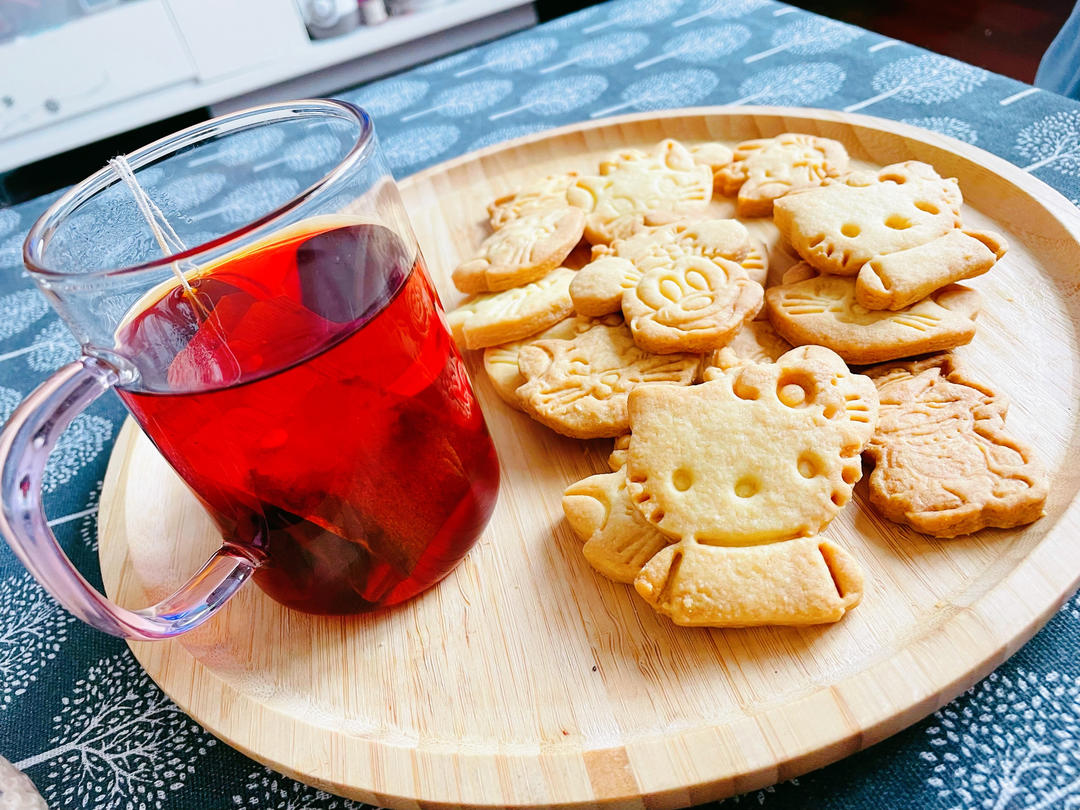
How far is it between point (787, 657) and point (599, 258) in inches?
18.3

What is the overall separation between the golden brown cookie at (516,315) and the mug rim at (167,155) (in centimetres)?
27

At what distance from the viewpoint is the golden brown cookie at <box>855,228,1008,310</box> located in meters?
0.75

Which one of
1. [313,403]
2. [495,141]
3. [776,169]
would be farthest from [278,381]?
[495,141]

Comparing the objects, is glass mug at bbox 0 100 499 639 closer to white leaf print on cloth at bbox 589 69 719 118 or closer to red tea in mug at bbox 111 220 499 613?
red tea in mug at bbox 111 220 499 613

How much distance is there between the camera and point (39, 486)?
50 cm

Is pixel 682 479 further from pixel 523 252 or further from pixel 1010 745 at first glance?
pixel 523 252

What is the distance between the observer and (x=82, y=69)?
2.50 meters

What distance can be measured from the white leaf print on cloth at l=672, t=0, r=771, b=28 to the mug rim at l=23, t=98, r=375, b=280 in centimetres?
123

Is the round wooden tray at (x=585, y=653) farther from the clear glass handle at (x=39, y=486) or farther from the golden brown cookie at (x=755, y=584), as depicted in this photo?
the clear glass handle at (x=39, y=486)

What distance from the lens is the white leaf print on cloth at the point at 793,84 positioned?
4.32 feet

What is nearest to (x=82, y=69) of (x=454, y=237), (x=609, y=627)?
(x=454, y=237)

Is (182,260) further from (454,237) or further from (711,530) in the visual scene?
(454,237)

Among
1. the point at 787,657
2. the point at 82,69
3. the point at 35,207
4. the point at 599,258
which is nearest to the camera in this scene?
the point at 787,657

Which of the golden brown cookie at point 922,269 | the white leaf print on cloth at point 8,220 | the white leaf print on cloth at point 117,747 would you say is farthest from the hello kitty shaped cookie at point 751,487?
the white leaf print on cloth at point 8,220
